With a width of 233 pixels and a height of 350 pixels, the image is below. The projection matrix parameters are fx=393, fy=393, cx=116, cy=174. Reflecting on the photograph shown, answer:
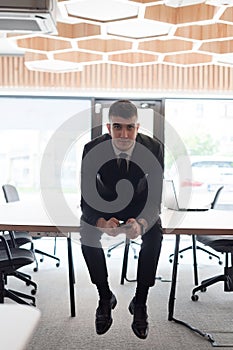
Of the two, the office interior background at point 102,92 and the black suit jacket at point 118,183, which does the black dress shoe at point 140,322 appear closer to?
the black suit jacket at point 118,183

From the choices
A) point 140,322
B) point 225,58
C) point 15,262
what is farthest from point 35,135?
point 140,322

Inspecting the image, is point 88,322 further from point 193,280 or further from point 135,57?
point 135,57

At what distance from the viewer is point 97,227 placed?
2453 millimetres

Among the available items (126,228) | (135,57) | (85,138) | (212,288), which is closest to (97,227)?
(126,228)

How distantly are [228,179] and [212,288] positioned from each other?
8.90 ft

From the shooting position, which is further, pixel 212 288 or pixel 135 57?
pixel 135 57

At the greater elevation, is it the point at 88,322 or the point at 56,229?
the point at 56,229

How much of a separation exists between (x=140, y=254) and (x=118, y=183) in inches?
18.4

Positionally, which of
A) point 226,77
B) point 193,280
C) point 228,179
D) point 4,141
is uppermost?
point 226,77

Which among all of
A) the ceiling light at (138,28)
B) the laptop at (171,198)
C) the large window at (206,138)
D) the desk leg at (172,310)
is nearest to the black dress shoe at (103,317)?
the desk leg at (172,310)

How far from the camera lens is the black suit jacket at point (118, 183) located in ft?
8.06

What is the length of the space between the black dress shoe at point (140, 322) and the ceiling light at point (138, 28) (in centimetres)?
228

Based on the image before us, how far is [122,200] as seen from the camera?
2.49m

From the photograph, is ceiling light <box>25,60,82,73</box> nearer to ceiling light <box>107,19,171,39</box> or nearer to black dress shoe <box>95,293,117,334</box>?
ceiling light <box>107,19,171,39</box>
